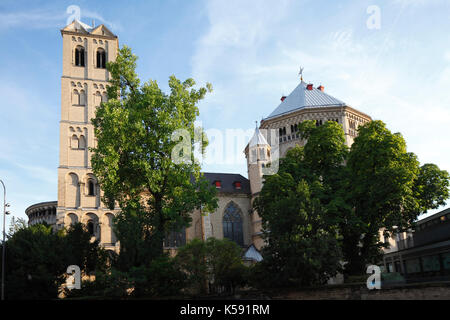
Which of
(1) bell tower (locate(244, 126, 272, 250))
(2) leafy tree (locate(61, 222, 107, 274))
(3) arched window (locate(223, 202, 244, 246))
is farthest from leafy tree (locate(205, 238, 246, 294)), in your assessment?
(3) arched window (locate(223, 202, 244, 246))

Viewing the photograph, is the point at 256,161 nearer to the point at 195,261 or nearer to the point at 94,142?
the point at 94,142

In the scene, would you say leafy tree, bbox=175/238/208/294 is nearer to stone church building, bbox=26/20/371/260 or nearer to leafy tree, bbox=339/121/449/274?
leafy tree, bbox=339/121/449/274

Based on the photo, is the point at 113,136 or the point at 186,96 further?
the point at 186,96

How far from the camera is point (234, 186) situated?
55.8 m

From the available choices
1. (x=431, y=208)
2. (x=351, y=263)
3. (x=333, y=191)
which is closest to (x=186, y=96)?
(x=333, y=191)

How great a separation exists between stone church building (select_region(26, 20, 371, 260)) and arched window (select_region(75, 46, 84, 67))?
0.38ft

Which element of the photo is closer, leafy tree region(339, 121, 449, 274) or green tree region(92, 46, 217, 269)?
green tree region(92, 46, 217, 269)

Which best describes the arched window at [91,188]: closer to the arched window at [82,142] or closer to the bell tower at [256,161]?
the arched window at [82,142]

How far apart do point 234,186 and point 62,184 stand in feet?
71.6

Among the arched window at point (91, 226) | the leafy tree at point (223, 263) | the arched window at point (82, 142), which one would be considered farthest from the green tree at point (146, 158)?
the arched window at point (82, 142)

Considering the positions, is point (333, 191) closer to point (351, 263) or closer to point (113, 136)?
point (351, 263)

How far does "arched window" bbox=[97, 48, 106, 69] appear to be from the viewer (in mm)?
50059

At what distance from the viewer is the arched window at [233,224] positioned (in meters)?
52.7

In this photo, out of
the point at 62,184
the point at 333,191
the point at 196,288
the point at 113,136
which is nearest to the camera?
the point at 113,136
